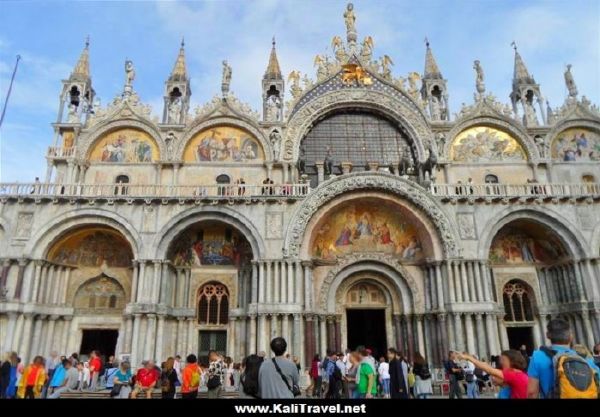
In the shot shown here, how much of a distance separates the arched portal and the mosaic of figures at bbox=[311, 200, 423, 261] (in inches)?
164

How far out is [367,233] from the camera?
21.5 m

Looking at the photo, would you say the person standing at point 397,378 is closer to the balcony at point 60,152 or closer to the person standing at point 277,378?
the person standing at point 277,378

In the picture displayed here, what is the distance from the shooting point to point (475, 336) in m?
18.5

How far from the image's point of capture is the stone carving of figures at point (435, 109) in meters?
24.6

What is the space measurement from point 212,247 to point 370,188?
882 cm

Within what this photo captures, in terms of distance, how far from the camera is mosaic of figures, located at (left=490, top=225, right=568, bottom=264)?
2172 cm

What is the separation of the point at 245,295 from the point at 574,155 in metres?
20.5

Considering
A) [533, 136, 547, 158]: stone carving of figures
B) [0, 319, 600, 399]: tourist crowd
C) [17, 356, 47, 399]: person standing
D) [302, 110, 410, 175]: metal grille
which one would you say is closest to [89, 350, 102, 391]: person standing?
[0, 319, 600, 399]: tourist crowd

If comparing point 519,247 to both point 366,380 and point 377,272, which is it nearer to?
point 377,272

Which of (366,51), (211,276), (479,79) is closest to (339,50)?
(366,51)
